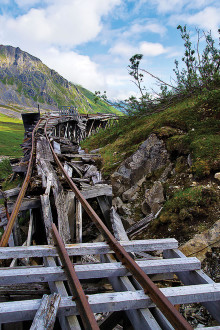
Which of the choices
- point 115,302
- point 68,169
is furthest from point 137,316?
point 68,169

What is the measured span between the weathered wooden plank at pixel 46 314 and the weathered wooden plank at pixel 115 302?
7 centimetres

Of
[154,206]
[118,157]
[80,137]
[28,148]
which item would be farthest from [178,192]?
[80,137]

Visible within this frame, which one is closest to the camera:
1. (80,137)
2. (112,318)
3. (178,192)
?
(112,318)

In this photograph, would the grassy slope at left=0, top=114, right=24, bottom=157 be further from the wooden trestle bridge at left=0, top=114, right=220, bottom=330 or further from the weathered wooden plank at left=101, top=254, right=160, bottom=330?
the weathered wooden plank at left=101, top=254, right=160, bottom=330

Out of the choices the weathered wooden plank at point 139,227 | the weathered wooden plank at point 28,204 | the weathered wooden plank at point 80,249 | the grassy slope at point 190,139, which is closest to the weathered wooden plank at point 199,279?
the weathered wooden plank at point 80,249

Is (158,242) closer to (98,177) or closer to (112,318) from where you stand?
(112,318)

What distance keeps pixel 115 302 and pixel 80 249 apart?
0.95 m

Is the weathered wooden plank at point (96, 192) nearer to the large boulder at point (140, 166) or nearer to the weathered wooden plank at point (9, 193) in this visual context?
the weathered wooden plank at point (9, 193)

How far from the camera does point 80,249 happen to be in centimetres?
277

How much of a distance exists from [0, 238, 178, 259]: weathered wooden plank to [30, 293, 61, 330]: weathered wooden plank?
2.83 feet

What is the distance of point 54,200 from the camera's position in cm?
454

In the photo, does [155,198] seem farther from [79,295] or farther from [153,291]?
[79,295]

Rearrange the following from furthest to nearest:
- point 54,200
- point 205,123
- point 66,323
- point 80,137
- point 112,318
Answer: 1. point 80,137
2. point 205,123
3. point 54,200
4. point 112,318
5. point 66,323

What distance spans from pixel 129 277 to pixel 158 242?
2.10ft
